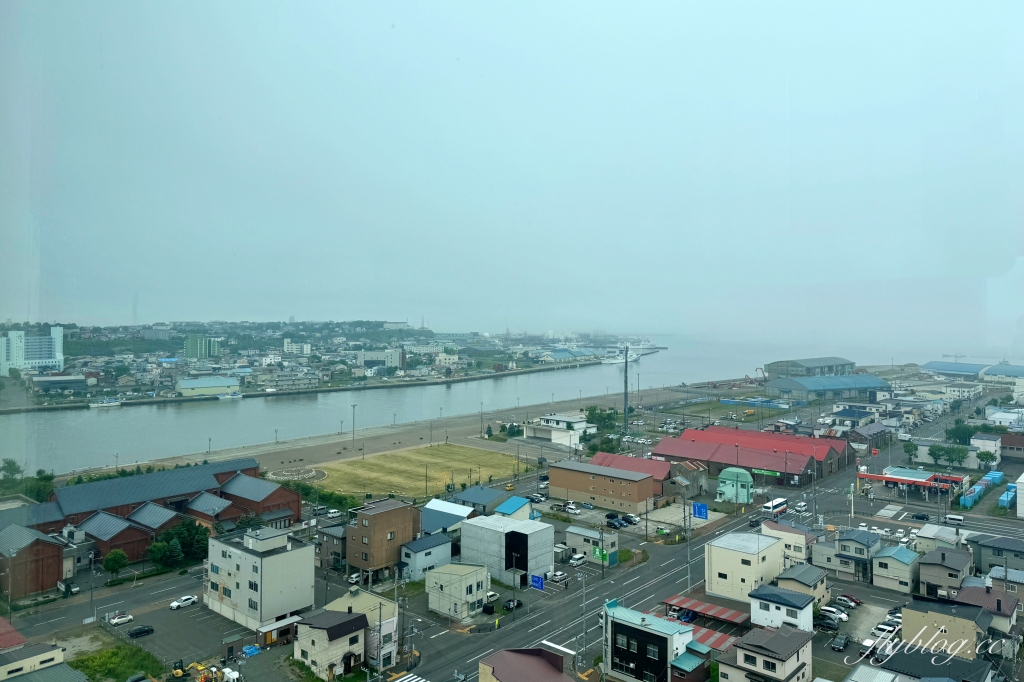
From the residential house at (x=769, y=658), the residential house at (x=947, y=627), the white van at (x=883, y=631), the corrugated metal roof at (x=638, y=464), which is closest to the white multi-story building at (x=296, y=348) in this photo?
the corrugated metal roof at (x=638, y=464)

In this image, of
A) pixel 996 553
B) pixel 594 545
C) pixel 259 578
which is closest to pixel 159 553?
pixel 259 578

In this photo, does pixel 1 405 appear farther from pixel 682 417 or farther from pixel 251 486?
pixel 682 417

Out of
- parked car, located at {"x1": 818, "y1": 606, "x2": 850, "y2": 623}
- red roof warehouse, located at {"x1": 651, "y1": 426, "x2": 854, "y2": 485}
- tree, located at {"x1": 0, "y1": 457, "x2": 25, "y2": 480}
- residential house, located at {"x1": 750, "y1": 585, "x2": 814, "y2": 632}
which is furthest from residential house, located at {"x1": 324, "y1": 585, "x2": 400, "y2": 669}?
red roof warehouse, located at {"x1": 651, "y1": 426, "x2": 854, "y2": 485}

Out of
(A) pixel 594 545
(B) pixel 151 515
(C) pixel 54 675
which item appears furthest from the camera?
(B) pixel 151 515

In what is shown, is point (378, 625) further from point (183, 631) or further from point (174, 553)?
point (174, 553)

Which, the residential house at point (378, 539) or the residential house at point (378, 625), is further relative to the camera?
the residential house at point (378, 539)

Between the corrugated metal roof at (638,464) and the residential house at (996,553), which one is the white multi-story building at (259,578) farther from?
the residential house at (996,553)
